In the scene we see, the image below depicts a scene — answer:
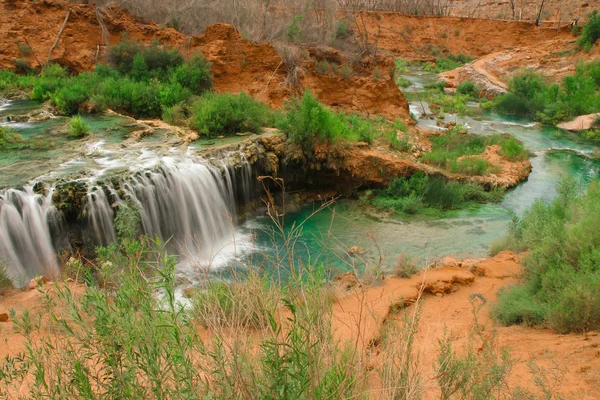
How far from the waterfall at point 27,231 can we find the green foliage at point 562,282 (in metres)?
6.40

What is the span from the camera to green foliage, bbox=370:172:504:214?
1117 centimetres

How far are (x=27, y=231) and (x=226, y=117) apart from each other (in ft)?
17.4

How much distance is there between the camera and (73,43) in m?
15.4

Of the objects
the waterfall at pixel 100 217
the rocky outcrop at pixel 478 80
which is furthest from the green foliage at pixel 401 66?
the waterfall at pixel 100 217

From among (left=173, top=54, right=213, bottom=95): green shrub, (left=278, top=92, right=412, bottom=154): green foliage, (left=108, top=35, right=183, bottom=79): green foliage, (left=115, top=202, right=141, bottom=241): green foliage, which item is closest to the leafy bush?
(left=115, top=202, right=141, bottom=241): green foliage

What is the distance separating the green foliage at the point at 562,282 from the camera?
16.0 feet

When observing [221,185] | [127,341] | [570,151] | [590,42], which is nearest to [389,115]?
[570,151]

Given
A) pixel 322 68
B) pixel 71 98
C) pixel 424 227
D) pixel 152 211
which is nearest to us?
pixel 152 211

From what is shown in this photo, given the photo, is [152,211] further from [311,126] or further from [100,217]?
[311,126]

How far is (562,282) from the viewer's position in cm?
550

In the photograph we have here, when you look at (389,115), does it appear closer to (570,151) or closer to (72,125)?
(570,151)

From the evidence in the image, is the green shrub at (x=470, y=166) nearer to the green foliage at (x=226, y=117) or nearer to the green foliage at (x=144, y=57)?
the green foliage at (x=226, y=117)

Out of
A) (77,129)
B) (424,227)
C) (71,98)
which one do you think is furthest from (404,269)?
(71,98)

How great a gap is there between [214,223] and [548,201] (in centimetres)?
798
